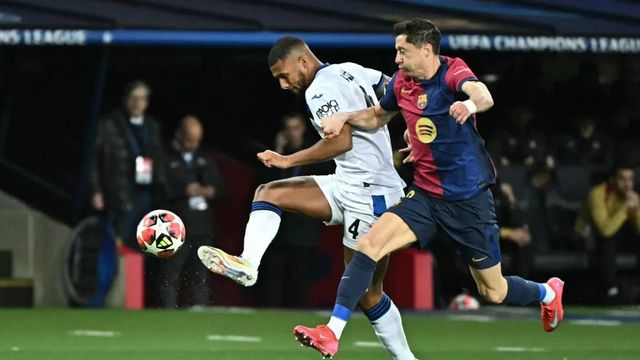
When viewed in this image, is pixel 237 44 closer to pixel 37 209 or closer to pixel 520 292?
pixel 37 209

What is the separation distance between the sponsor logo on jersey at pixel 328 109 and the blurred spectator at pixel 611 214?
7.30 meters

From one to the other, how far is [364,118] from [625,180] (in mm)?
7278

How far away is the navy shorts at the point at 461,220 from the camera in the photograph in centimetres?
963

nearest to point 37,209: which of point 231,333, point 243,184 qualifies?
point 243,184

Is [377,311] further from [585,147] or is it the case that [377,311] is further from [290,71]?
[585,147]

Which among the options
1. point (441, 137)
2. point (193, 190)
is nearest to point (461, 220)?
point (441, 137)

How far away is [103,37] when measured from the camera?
15539 millimetres

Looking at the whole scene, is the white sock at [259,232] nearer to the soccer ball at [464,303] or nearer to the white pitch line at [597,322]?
the white pitch line at [597,322]

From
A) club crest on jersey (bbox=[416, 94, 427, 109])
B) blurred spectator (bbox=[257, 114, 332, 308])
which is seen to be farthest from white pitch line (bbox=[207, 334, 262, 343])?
club crest on jersey (bbox=[416, 94, 427, 109])

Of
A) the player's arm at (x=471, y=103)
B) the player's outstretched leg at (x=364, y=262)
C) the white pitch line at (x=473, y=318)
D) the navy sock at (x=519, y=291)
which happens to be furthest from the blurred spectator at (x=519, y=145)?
the player's arm at (x=471, y=103)

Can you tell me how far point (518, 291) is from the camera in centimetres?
1005

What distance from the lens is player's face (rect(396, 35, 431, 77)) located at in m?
9.47

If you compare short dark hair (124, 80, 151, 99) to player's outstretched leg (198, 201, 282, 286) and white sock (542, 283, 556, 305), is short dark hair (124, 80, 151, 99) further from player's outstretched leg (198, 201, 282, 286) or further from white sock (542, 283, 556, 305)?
white sock (542, 283, 556, 305)

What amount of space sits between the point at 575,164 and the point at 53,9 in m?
5.39
